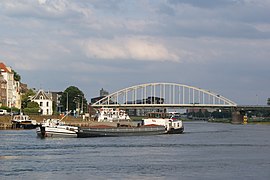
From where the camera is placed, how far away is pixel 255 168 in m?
62.9

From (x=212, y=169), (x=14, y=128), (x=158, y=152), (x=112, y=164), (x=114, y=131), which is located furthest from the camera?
(x=14, y=128)

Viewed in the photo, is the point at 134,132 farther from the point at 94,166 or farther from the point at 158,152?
the point at 94,166

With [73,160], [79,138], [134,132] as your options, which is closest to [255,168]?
[73,160]

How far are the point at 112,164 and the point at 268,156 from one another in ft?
67.8

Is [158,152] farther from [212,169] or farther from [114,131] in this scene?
[114,131]

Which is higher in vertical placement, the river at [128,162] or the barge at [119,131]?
the barge at [119,131]

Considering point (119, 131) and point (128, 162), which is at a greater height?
point (119, 131)

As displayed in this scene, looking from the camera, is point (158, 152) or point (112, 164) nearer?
point (112, 164)

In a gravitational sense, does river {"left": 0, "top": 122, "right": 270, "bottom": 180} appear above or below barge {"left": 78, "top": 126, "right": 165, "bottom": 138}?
below

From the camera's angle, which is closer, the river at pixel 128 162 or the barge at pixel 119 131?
the river at pixel 128 162

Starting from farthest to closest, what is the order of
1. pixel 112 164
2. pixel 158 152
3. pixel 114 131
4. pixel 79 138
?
pixel 114 131 < pixel 79 138 < pixel 158 152 < pixel 112 164

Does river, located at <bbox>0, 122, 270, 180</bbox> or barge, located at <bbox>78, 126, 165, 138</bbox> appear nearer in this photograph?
river, located at <bbox>0, 122, 270, 180</bbox>

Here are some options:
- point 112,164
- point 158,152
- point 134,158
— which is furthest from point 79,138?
point 112,164

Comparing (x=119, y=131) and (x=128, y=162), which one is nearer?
(x=128, y=162)
